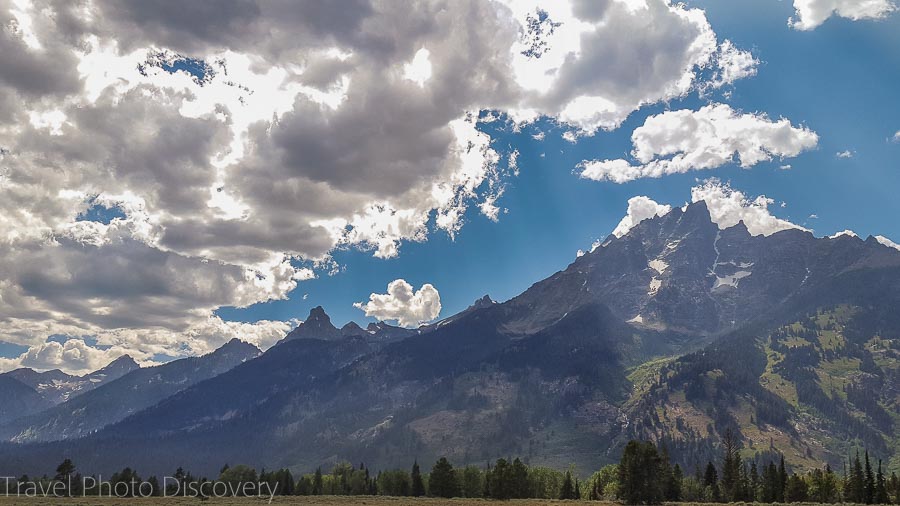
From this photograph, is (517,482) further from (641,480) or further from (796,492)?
(641,480)

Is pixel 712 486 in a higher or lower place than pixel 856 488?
lower

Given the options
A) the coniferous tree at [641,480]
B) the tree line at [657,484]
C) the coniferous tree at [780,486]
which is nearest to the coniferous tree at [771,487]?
the tree line at [657,484]

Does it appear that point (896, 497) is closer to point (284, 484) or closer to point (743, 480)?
point (743, 480)

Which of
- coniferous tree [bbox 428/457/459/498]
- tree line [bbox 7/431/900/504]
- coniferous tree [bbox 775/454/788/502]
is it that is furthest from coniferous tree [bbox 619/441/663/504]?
coniferous tree [bbox 428/457/459/498]

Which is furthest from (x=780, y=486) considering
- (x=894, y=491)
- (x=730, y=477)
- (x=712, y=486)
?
(x=894, y=491)

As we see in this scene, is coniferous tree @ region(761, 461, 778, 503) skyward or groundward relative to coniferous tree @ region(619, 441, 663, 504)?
groundward

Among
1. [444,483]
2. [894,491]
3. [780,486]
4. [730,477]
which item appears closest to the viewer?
[894,491]

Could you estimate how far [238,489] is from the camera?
5915 inches

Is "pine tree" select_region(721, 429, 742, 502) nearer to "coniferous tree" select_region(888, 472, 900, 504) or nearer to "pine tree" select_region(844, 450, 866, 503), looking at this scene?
"pine tree" select_region(844, 450, 866, 503)

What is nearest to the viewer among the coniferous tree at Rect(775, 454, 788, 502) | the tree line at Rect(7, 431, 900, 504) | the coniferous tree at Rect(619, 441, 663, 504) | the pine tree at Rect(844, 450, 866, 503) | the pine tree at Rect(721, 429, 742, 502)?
the coniferous tree at Rect(619, 441, 663, 504)

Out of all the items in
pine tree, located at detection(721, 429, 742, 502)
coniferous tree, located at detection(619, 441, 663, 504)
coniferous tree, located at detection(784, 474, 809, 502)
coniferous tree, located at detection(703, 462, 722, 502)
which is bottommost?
coniferous tree, located at detection(703, 462, 722, 502)

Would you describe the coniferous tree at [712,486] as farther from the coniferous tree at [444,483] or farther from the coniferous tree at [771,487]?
the coniferous tree at [444,483]

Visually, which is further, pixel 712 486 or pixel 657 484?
pixel 712 486

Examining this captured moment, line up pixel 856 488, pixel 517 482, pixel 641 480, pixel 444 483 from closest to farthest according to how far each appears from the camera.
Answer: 1. pixel 641 480
2. pixel 856 488
3. pixel 517 482
4. pixel 444 483
